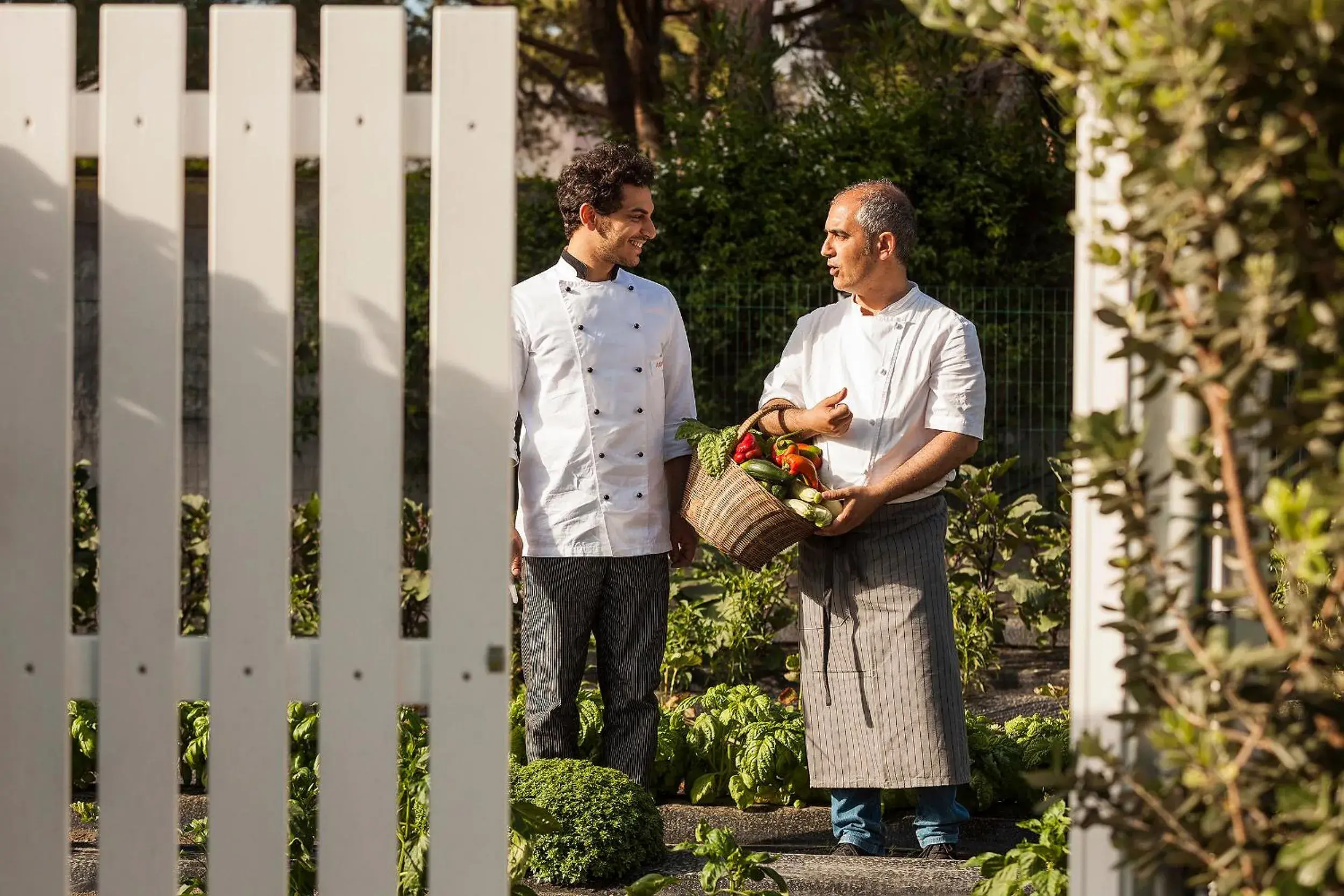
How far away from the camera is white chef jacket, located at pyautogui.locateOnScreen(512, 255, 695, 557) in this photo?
4.02 metres

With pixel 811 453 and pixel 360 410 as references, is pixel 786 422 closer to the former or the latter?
pixel 811 453

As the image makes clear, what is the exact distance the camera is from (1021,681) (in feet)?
19.8

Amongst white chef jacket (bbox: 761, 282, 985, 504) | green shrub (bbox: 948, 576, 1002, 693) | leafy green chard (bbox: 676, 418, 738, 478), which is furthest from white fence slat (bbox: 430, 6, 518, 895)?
green shrub (bbox: 948, 576, 1002, 693)

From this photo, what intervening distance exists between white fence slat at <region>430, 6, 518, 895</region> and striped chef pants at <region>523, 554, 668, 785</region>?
1.74 m

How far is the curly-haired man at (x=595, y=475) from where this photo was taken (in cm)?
403

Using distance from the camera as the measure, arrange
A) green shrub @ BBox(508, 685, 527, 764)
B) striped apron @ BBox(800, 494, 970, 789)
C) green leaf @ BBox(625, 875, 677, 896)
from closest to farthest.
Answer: green leaf @ BBox(625, 875, 677, 896), striped apron @ BBox(800, 494, 970, 789), green shrub @ BBox(508, 685, 527, 764)

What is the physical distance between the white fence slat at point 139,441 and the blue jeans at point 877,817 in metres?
1.98

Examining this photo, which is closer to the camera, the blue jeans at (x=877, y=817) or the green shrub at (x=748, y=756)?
the blue jeans at (x=877, y=817)

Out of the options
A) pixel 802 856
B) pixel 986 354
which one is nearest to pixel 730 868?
pixel 802 856

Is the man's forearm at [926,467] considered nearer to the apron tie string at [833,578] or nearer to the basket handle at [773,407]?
the apron tie string at [833,578]

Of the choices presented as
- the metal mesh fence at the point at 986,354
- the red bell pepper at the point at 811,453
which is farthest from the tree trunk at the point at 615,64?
the red bell pepper at the point at 811,453

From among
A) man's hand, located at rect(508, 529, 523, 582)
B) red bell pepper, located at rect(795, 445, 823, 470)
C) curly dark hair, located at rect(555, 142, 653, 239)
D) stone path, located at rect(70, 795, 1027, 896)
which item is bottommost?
stone path, located at rect(70, 795, 1027, 896)

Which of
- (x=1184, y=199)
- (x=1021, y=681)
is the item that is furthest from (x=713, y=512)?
(x=1021, y=681)

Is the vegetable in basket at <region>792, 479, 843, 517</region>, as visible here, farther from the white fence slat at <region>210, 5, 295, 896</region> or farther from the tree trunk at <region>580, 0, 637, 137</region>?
the tree trunk at <region>580, 0, 637, 137</region>
